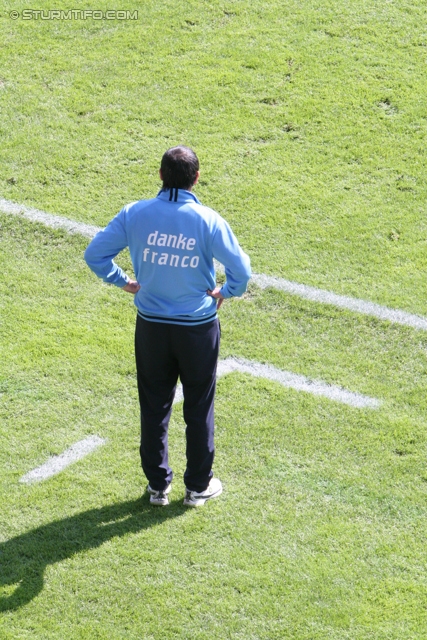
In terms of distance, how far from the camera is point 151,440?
521 centimetres

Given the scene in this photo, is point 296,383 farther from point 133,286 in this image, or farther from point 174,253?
point 174,253

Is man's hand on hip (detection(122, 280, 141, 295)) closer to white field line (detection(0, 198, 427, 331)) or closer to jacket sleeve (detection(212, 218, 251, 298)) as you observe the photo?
jacket sleeve (detection(212, 218, 251, 298))

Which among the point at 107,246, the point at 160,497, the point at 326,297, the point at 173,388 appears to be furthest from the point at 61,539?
the point at 326,297

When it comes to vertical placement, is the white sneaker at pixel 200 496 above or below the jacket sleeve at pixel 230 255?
below

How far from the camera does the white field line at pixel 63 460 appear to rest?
18.6ft

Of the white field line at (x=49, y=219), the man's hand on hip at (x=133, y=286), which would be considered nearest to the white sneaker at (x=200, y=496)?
the man's hand on hip at (x=133, y=286)

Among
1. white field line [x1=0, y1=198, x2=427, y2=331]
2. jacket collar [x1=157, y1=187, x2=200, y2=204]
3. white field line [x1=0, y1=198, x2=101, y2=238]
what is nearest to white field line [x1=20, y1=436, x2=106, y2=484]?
jacket collar [x1=157, y1=187, x2=200, y2=204]

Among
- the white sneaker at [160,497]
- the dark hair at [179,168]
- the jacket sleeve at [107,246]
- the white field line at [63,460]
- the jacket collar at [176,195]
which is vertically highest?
the dark hair at [179,168]

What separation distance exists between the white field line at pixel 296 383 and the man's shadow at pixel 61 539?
1.09m

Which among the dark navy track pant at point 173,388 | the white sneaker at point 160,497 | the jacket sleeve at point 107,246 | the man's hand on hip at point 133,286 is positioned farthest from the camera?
the white sneaker at point 160,497

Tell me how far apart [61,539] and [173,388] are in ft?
3.53

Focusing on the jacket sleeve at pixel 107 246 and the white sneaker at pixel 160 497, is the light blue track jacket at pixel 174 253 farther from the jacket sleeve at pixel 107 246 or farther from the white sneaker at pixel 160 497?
the white sneaker at pixel 160 497

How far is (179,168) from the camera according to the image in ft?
15.2

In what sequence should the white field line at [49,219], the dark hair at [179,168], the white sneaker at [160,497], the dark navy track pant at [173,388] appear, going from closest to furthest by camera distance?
the dark hair at [179,168]
the dark navy track pant at [173,388]
the white sneaker at [160,497]
the white field line at [49,219]
